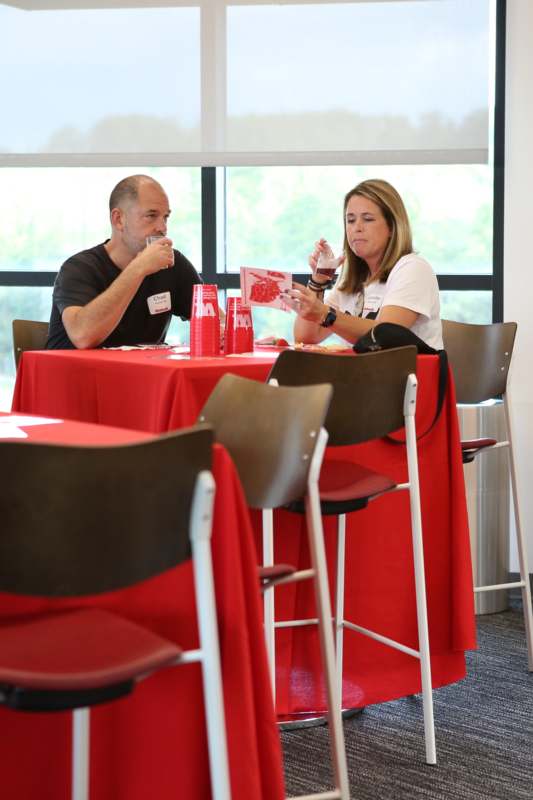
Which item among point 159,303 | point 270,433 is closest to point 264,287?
point 159,303

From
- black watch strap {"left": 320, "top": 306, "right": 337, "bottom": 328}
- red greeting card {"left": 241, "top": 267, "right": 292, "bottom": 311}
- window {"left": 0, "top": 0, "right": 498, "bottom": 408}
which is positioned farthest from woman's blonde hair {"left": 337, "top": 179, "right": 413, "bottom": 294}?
window {"left": 0, "top": 0, "right": 498, "bottom": 408}

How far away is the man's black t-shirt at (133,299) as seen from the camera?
3.35 meters

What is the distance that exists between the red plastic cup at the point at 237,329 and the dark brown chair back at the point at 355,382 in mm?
502

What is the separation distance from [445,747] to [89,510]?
5.17ft

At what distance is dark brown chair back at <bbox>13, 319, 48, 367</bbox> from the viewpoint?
12.2ft

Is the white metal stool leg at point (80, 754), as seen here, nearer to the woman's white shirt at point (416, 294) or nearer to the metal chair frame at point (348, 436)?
the metal chair frame at point (348, 436)

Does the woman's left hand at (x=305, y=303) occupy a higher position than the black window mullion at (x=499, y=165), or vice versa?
the black window mullion at (x=499, y=165)

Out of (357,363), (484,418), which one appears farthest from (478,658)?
(357,363)

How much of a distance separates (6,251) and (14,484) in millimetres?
3267

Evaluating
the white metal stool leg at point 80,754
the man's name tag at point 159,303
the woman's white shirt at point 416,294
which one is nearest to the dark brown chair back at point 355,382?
the woman's white shirt at point 416,294

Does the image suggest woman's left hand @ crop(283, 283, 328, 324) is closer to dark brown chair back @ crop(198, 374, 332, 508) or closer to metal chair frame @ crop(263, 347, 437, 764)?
metal chair frame @ crop(263, 347, 437, 764)

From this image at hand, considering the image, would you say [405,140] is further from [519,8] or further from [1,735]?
[1,735]

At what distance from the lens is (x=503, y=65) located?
13.5 feet

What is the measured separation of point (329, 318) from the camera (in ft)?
10.0
